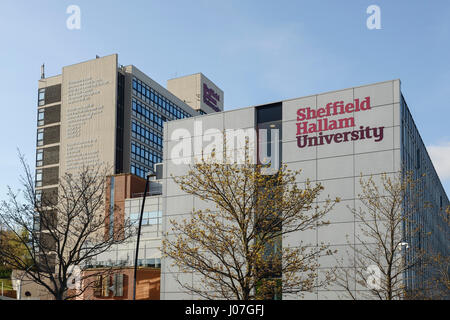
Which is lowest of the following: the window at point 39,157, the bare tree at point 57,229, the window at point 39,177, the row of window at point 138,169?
the bare tree at point 57,229

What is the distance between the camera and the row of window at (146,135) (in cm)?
10225

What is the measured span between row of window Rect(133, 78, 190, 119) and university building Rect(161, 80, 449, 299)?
2247 inches

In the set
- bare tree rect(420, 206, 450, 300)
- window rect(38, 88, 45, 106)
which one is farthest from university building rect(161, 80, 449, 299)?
window rect(38, 88, 45, 106)

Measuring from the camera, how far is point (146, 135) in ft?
351

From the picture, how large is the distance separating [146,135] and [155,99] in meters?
8.42

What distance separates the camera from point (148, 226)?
70688mm

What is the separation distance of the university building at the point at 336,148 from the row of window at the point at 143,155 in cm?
5261

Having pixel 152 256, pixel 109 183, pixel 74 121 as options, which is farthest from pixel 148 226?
pixel 74 121

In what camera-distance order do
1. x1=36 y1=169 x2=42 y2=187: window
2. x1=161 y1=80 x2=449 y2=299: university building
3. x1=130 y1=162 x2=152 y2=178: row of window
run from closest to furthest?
x1=161 y1=80 x2=449 y2=299: university building, x1=130 y1=162 x2=152 y2=178: row of window, x1=36 y1=169 x2=42 y2=187: window

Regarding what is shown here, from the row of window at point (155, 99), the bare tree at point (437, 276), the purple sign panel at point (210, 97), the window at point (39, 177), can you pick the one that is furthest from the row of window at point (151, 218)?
the purple sign panel at point (210, 97)

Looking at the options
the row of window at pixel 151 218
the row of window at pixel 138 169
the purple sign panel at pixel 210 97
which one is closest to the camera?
the row of window at pixel 151 218

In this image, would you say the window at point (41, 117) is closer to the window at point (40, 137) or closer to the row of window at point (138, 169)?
the window at point (40, 137)

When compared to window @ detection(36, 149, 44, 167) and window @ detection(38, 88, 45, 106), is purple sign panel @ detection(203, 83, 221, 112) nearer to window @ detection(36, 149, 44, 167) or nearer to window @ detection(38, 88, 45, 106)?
window @ detection(38, 88, 45, 106)

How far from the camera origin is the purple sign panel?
5260 inches
